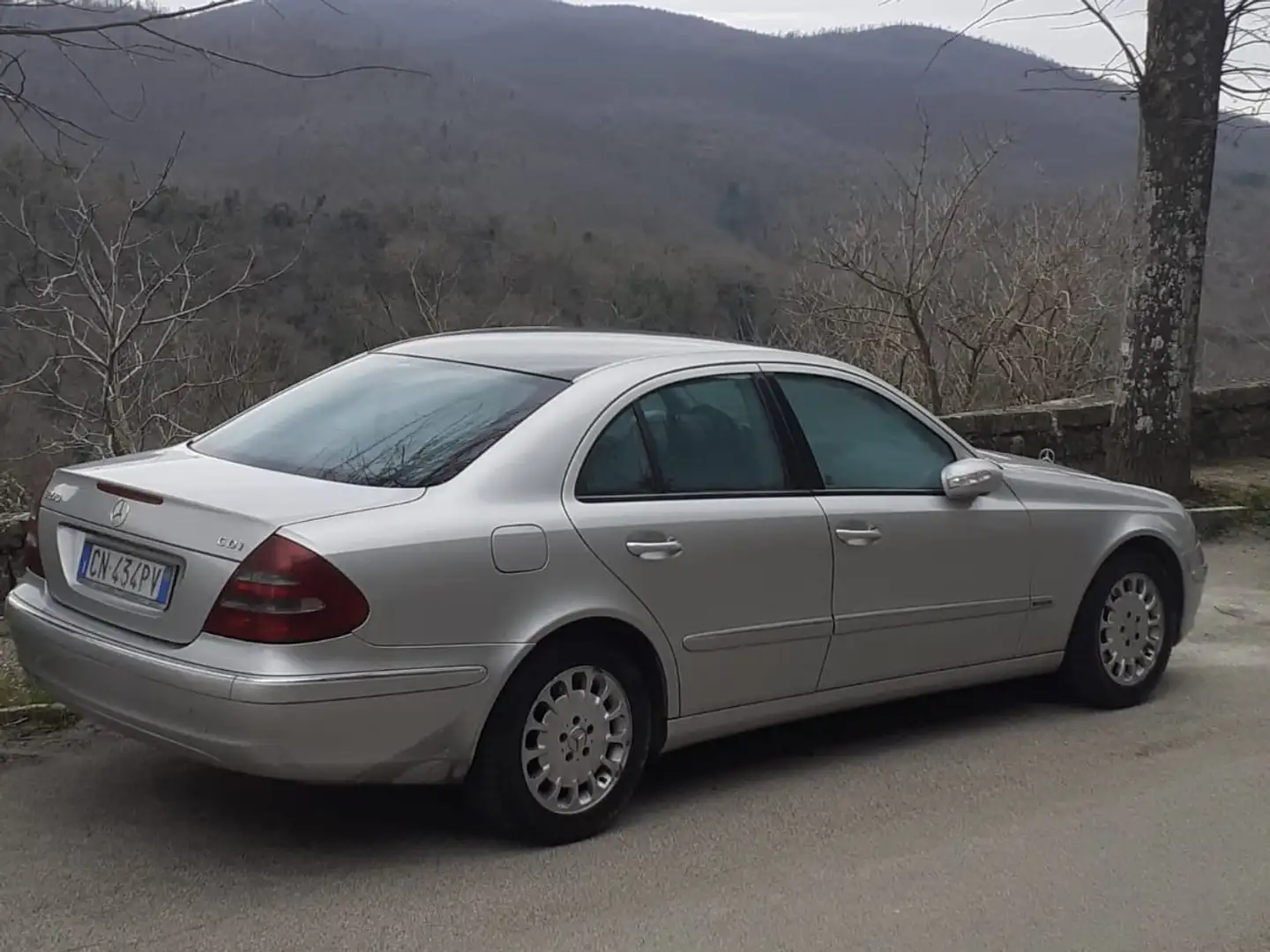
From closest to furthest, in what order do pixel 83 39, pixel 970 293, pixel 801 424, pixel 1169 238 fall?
pixel 801 424, pixel 83 39, pixel 1169 238, pixel 970 293

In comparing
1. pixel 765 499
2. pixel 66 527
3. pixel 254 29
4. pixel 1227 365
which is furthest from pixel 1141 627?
pixel 1227 365

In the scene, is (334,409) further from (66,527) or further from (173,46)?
(173,46)

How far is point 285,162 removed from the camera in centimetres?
5503

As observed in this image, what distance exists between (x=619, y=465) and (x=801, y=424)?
88 cm

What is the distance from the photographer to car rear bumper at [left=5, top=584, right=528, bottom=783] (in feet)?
13.1

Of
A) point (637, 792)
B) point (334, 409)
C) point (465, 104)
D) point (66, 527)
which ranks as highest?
point (465, 104)

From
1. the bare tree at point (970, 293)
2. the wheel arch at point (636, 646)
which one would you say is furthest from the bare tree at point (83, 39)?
the bare tree at point (970, 293)

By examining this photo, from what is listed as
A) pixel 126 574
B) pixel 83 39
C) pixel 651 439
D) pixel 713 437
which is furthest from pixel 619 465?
pixel 83 39

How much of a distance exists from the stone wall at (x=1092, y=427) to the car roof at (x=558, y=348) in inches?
212

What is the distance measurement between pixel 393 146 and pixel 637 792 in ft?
200

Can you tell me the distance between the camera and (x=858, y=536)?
534 cm

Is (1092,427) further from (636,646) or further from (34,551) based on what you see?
(34,551)

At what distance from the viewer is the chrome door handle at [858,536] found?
5.30 meters

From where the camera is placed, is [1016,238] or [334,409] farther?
[1016,238]
